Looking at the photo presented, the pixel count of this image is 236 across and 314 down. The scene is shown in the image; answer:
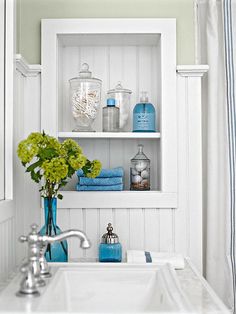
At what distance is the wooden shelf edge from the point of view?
2.20 metres

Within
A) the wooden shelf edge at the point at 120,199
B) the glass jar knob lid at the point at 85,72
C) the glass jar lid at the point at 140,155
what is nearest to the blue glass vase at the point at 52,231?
the wooden shelf edge at the point at 120,199

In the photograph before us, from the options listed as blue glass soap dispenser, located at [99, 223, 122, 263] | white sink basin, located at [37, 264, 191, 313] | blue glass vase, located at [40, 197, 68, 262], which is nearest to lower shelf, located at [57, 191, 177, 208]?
blue glass soap dispenser, located at [99, 223, 122, 263]

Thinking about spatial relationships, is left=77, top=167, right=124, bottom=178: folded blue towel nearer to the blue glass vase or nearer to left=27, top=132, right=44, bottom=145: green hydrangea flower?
the blue glass vase

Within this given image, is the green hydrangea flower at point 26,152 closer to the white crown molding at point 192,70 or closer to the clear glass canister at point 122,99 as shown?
the clear glass canister at point 122,99

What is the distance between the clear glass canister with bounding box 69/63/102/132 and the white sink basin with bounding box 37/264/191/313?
68 centimetres

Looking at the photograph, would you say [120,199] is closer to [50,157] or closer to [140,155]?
[140,155]

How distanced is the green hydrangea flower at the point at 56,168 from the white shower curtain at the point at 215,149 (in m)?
0.76

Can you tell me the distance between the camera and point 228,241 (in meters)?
2.13

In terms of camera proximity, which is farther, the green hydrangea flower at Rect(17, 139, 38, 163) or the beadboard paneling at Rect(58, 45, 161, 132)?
the beadboard paneling at Rect(58, 45, 161, 132)

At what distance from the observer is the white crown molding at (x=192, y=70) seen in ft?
7.24

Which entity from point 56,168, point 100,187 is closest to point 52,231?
point 56,168

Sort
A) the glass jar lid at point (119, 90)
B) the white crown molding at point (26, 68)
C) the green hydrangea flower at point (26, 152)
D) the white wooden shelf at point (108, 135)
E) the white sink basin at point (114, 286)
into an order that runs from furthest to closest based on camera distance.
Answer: the glass jar lid at point (119, 90) < the white wooden shelf at point (108, 135) < the white crown molding at point (26, 68) < the green hydrangea flower at point (26, 152) < the white sink basin at point (114, 286)

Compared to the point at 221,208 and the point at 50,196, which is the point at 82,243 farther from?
the point at 221,208

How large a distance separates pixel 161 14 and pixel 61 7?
0.45 meters
